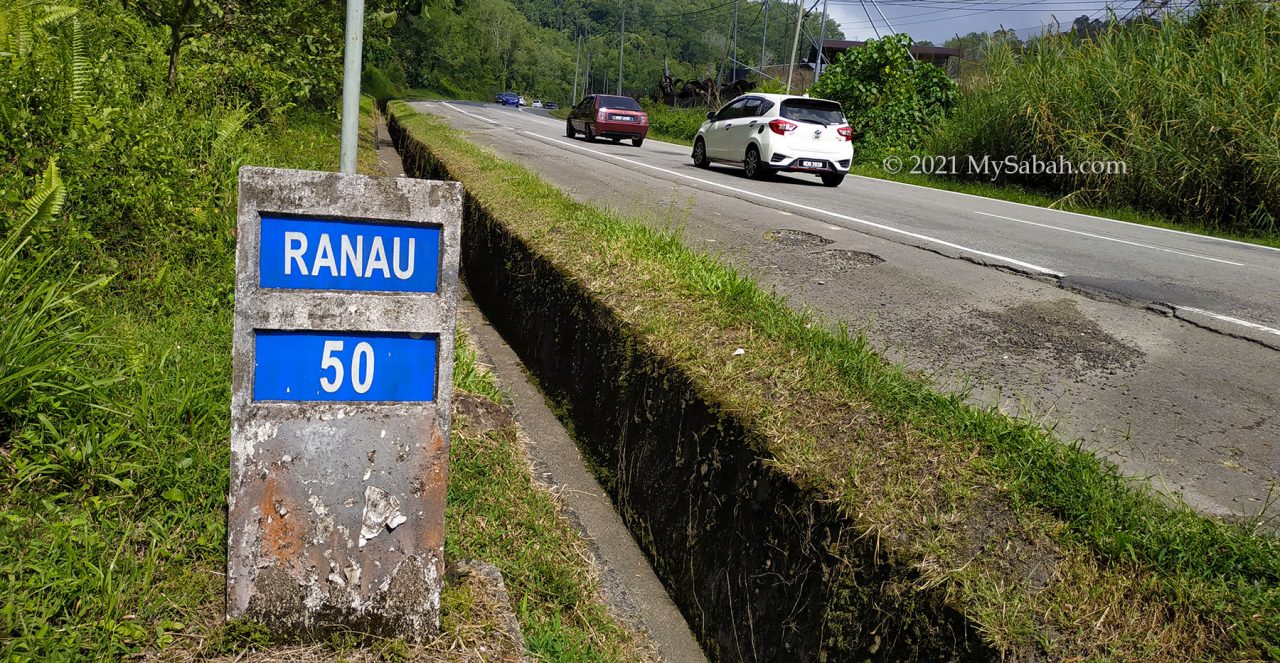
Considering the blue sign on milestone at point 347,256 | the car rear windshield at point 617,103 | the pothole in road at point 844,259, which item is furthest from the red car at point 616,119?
the blue sign on milestone at point 347,256

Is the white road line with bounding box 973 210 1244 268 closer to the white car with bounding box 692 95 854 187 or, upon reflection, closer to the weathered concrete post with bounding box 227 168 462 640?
the white car with bounding box 692 95 854 187

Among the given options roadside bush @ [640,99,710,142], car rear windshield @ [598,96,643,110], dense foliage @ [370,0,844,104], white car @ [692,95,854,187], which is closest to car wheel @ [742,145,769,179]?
white car @ [692,95,854,187]

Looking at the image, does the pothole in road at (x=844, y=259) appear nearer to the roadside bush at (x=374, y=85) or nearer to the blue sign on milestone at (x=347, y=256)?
the blue sign on milestone at (x=347, y=256)

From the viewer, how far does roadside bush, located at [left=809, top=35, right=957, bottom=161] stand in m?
23.7

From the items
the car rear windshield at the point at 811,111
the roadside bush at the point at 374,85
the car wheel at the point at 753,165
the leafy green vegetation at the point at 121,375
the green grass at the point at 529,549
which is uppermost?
the roadside bush at the point at 374,85

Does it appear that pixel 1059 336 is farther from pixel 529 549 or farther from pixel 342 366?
pixel 342 366

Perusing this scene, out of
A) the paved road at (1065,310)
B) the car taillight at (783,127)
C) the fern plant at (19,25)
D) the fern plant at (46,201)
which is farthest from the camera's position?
the car taillight at (783,127)

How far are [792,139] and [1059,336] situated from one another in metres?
10.3

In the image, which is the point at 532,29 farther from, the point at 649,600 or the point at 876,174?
the point at 649,600

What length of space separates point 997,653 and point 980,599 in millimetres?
182

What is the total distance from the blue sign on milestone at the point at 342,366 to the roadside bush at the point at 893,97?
21.7m

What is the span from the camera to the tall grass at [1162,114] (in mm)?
13562

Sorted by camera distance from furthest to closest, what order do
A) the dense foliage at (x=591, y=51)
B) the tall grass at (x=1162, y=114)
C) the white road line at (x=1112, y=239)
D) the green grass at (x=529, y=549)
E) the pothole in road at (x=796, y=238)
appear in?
the dense foliage at (x=591, y=51) → the tall grass at (x=1162, y=114) → the white road line at (x=1112, y=239) → the pothole in road at (x=796, y=238) → the green grass at (x=529, y=549)

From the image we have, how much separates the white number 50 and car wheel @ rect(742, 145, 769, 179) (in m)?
13.7
